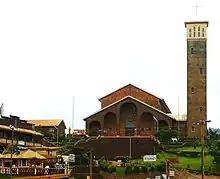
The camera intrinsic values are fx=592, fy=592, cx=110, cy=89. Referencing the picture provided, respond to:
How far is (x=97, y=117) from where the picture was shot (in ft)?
311

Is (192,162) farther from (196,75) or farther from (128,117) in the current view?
(128,117)

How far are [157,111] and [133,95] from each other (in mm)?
7013

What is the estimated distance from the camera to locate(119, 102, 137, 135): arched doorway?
309 feet

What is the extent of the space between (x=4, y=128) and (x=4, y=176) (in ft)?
70.4

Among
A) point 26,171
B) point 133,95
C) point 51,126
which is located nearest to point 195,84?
point 133,95

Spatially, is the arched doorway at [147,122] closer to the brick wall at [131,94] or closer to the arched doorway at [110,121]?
the brick wall at [131,94]

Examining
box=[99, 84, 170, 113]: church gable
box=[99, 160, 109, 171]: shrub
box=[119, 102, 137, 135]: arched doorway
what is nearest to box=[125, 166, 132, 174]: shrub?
box=[99, 160, 109, 171]: shrub

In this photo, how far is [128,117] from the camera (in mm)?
94875

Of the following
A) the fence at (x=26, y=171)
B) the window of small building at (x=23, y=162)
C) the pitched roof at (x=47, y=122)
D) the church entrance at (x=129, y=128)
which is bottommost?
the fence at (x=26, y=171)

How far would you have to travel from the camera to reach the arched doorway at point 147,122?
9281 cm

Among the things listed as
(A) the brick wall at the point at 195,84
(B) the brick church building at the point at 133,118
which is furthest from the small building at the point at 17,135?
(A) the brick wall at the point at 195,84

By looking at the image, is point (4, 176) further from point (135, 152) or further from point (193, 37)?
point (193, 37)

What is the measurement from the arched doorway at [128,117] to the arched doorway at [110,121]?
1.21 meters

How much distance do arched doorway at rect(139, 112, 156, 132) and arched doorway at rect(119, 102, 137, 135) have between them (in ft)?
3.74
